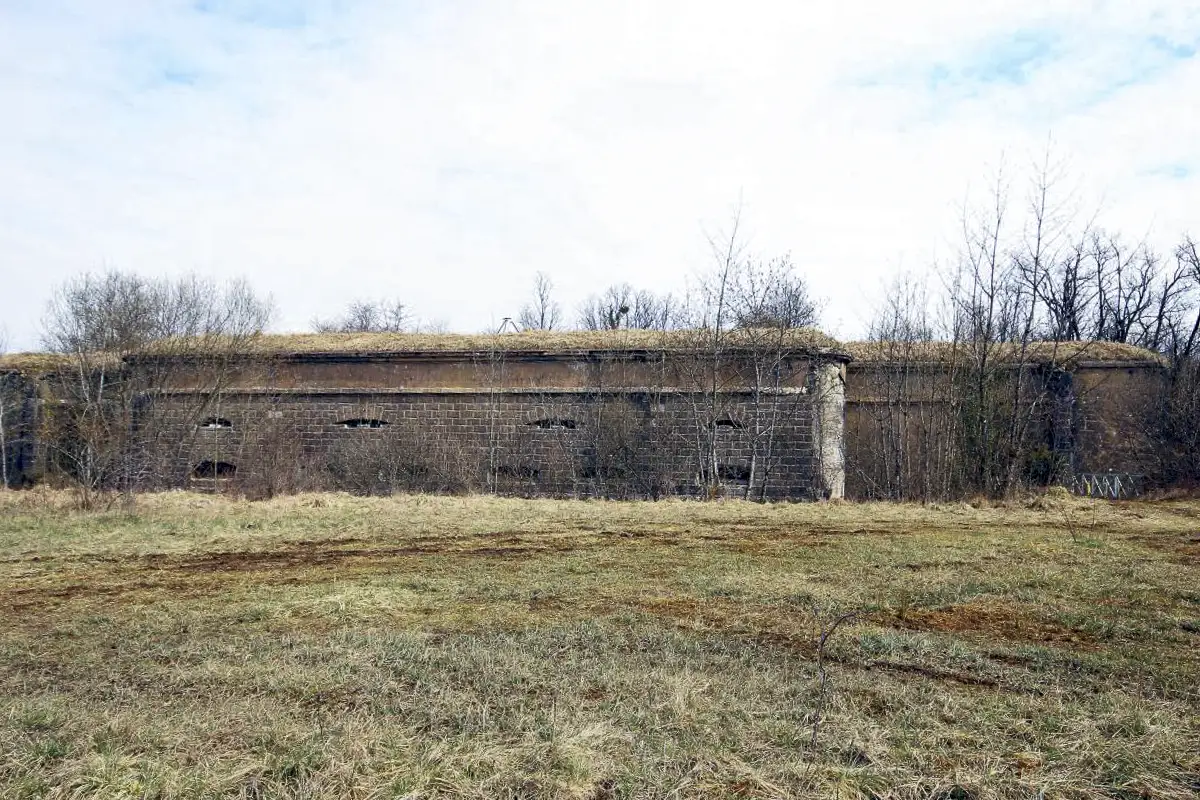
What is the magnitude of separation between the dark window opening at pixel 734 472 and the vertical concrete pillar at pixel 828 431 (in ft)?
5.09

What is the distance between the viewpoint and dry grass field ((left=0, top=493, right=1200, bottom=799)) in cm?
383

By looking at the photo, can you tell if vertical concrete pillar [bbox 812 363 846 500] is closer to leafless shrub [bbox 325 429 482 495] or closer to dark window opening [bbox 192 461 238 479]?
leafless shrub [bbox 325 429 482 495]

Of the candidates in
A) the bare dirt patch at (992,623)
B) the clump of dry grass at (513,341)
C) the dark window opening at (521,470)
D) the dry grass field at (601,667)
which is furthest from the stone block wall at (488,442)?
the bare dirt patch at (992,623)

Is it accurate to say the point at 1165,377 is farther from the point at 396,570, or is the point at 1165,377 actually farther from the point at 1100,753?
the point at 1100,753

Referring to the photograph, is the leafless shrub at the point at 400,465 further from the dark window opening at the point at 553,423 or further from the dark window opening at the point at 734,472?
the dark window opening at the point at 734,472

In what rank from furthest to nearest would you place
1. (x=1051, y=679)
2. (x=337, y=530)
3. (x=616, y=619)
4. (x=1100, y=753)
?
(x=337, y=530) → (x=616, y=619) → (x=1051, y=679) → (x=1100, y=753)

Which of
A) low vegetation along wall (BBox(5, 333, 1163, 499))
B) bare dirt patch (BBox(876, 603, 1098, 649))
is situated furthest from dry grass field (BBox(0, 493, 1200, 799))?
low vegetation along wall (BBox(5, 333, 1163, 499))

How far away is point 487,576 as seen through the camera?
30.9 ft

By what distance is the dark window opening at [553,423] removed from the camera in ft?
72.5

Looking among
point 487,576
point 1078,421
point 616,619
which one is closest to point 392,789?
point 616,619

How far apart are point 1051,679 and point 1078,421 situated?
19.2 m

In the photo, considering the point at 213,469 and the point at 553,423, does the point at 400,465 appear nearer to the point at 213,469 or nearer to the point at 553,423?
the point at 553,423

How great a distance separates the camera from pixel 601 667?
560cm

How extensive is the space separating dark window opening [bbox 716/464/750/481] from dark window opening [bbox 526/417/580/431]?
348 cm
